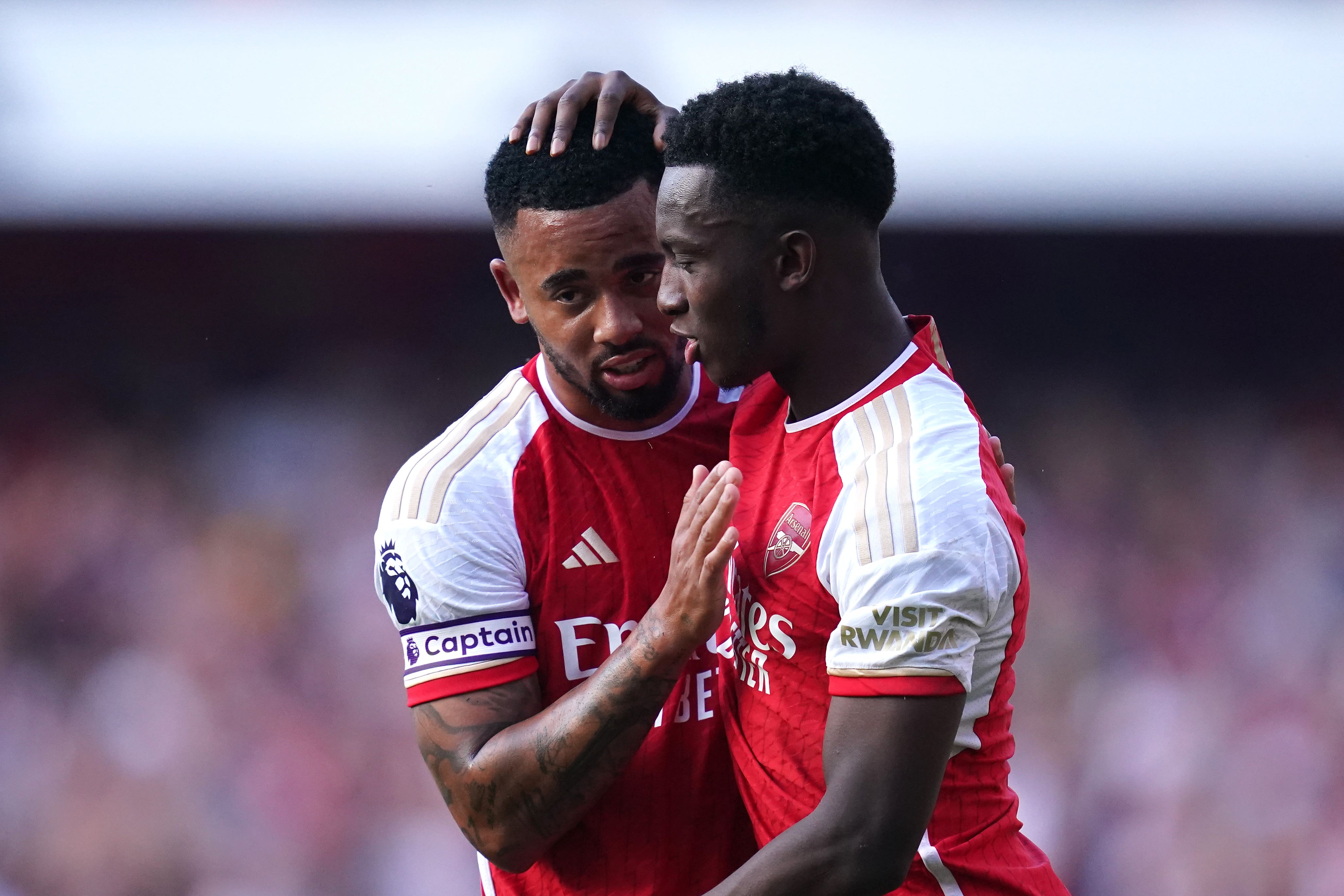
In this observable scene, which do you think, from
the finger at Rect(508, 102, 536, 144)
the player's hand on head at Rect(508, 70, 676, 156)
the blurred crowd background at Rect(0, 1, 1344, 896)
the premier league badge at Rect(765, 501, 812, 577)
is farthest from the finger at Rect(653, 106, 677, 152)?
the blurred crowd background at Rect(0, 1, 1344, 896)

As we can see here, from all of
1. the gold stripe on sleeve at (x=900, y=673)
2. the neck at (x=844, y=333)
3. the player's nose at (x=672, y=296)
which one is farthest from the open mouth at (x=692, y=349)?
the gold stripe on sleeve at (x=900, y=673)

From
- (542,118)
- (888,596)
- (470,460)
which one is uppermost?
(542,118)

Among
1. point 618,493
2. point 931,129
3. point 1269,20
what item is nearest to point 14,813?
point 618,493

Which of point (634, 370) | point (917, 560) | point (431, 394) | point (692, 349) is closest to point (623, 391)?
point (634, 370)

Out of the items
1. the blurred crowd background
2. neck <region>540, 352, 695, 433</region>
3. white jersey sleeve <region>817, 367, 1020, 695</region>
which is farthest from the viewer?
the blurred crowd background

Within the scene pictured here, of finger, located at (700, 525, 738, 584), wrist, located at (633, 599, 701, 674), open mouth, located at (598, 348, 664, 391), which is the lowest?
wrist, located at (633, 599, 701, 674)

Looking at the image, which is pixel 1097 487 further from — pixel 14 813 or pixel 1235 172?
pixel 14 813

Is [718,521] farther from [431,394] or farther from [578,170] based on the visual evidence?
[431,394]

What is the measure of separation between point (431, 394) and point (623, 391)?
4351mm

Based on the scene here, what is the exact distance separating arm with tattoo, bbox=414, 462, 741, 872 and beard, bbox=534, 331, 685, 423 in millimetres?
304

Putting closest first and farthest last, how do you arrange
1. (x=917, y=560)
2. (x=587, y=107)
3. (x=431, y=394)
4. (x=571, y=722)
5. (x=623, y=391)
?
(x=917, y=560) → (x=571, y=722) → (x=623, y=391) → (x=587, y=107) → (x=431, y=394)

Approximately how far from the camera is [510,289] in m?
2.59

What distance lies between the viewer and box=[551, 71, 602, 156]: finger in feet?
7.89

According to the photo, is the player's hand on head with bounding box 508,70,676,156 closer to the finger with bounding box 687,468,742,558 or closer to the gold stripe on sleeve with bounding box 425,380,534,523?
the gold stripe on sleeve with bounding box 425,380,534,523
